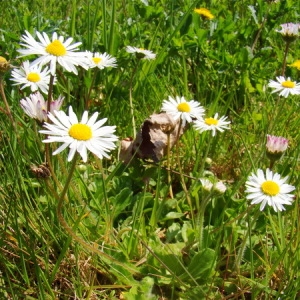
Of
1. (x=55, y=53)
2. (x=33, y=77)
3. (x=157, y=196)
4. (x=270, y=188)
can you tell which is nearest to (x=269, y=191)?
(x=270, y=188)

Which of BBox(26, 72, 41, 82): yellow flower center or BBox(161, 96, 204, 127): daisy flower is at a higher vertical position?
BBox(161, 96, 204, 127): daisy flower

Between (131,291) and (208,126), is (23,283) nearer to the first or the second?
(131,291)

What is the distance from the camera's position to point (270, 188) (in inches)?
47.7

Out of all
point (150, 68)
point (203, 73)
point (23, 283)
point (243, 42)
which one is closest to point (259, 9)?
point (243, 42)

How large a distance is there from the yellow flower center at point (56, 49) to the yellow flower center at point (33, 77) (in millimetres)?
275

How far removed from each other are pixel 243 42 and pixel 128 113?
0.89 m

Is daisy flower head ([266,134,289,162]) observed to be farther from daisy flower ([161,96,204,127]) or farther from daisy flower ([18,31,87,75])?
daisy flower ([18,31,87,75])

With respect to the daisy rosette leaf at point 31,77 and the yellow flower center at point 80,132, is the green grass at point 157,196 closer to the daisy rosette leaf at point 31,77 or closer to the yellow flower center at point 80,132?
the daisy rosette leaf at point 31,77

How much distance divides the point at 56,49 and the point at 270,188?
62 cm

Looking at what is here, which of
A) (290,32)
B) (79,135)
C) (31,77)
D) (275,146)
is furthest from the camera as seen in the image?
(290,32)

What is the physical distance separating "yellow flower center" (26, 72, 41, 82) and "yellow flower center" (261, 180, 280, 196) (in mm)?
723

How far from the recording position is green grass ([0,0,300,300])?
47.9 inches

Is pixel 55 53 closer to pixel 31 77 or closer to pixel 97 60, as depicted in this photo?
pixel 31 77

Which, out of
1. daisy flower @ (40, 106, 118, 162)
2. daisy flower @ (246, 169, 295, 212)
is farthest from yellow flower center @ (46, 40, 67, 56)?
daisy flower @ (246, 169, 295, 212)
